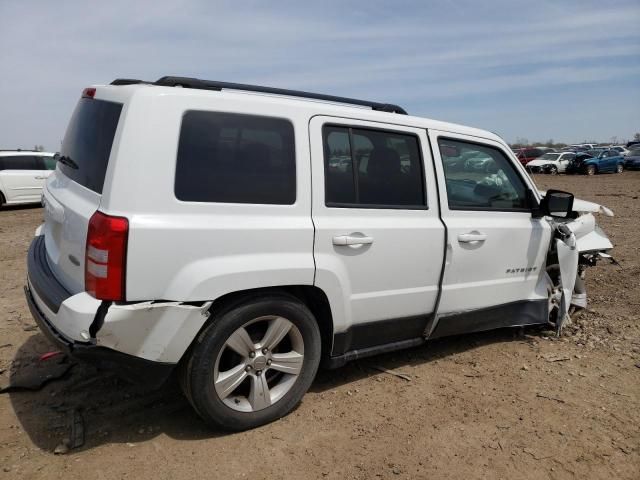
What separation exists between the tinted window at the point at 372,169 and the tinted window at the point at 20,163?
45.3ft

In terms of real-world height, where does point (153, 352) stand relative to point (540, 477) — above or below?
above

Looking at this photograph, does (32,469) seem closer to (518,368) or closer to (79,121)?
(79,121)

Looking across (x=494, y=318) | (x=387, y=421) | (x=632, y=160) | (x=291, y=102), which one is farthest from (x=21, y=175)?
(x=632, y=160)

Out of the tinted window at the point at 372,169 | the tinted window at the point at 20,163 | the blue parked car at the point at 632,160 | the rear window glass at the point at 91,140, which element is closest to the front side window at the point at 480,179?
the tinted window at the point at 372,169

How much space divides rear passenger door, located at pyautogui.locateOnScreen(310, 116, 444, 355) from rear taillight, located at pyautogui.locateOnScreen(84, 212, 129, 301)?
1072mm

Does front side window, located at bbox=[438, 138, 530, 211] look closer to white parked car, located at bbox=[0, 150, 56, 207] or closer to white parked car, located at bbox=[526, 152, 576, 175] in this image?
white parked car, located at bbox=[0, 150, 56, 207]

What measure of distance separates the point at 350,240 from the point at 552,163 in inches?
1266

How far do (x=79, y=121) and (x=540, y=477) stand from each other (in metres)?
3.29

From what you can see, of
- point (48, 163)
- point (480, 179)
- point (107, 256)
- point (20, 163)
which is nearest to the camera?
point (107, 256)

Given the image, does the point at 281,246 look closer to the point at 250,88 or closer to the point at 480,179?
the point at 250,88

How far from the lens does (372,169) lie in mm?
3365

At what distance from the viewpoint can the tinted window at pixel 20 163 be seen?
14.0 meters

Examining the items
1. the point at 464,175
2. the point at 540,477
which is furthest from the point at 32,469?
the point at 464,175

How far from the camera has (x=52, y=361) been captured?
386 centimetres
